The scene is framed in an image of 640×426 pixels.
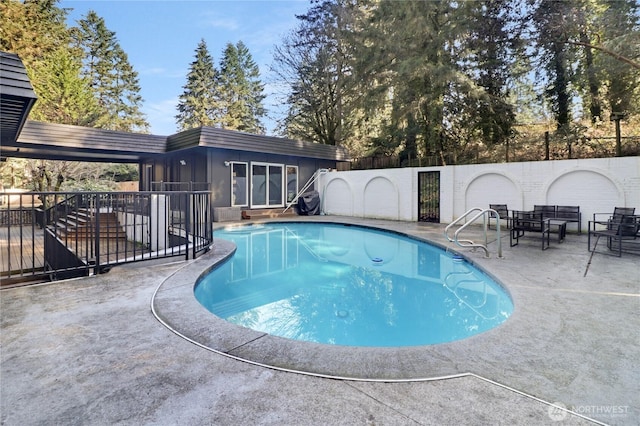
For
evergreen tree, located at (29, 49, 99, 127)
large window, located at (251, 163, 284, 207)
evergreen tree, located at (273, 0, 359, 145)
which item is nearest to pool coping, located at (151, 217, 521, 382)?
large window, located at (251, 163, 284, 207)

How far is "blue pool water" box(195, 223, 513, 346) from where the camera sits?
3.65m

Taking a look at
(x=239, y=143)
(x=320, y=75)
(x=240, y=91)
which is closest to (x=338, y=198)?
(x=239, y=143)

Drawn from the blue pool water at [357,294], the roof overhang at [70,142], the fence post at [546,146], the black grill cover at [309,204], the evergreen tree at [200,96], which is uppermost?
the evergreen tree at [200,96]

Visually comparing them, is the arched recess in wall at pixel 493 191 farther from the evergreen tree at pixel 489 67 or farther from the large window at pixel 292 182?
the large window at pixel 292 182

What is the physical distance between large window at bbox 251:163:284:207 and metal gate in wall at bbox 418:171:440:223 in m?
6.24

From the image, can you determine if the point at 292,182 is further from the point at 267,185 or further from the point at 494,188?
the point at 494,188

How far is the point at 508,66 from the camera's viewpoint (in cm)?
1255

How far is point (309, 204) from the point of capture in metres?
14.9

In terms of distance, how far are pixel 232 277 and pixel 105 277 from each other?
6.13 feet

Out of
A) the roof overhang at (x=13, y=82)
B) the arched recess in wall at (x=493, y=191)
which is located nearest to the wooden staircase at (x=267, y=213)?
the arched recess in wall at (x=493, y=191)

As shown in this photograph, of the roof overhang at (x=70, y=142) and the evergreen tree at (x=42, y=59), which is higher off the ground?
the evergreen tree at (x=42, y=59)

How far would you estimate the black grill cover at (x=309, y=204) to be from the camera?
1493 centimetres

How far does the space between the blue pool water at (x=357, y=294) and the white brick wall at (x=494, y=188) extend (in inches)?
154

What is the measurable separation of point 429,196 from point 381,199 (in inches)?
76.6
